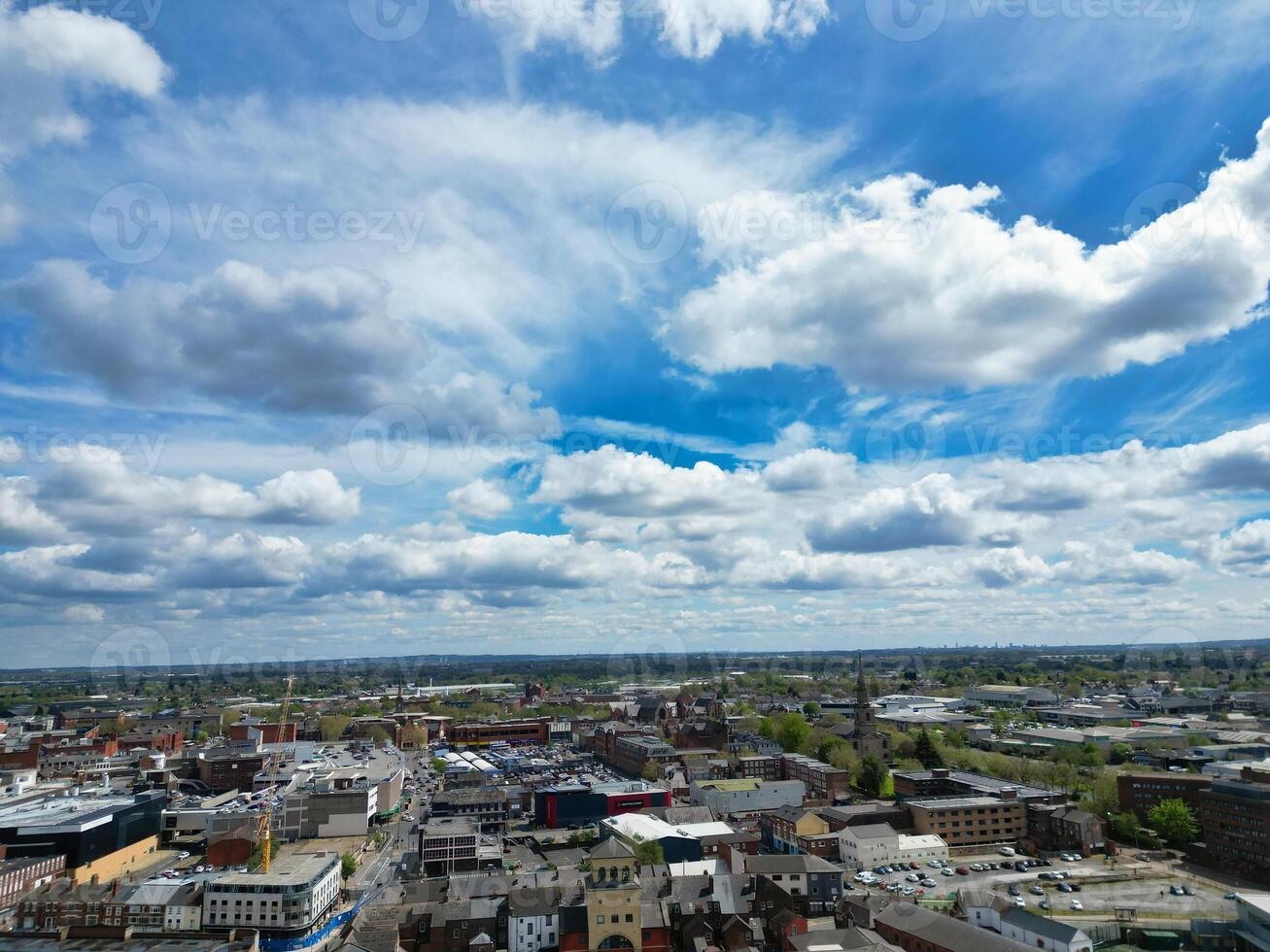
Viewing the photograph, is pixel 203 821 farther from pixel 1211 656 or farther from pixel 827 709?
pixel 1211 656

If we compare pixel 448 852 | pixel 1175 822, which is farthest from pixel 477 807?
pixel 1175 822

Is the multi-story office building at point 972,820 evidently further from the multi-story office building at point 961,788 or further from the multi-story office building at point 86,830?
the multi-story office building at point 86,830

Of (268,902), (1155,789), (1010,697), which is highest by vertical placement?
(1155,789)

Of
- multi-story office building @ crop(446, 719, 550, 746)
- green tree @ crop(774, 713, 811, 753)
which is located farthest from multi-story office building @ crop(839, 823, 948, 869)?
multi-story office building @ crop(446, 719, 550, 746)

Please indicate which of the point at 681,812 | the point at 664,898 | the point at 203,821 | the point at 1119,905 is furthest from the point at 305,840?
the point at 1119,905

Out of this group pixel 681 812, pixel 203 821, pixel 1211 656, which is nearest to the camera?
pixel 681 812

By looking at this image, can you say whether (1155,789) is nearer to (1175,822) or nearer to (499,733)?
(1175,822)
